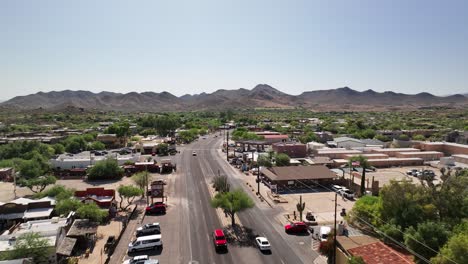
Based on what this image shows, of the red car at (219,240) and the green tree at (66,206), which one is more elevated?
the green tree at (66,206)

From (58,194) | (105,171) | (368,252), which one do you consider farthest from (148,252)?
(105,171)

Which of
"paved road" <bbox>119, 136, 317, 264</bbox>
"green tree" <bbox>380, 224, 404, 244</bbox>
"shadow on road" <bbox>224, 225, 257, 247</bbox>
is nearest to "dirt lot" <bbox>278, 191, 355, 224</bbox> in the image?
"paved road" <bbox>119, 136, 317, 264</bbox>

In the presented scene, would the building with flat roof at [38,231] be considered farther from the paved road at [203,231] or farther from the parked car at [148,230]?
the paved road at [203,231]

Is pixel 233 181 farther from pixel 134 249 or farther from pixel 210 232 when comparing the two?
pixel 134 249

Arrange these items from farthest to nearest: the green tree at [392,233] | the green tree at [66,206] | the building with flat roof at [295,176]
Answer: the building with flat roof at [295,176], the green tree at [66,206], the green tree at [392,233]

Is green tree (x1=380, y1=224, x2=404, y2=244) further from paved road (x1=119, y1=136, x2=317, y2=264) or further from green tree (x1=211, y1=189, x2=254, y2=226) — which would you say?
green tree (x1=211, y1=189, x2=254, y2=226)

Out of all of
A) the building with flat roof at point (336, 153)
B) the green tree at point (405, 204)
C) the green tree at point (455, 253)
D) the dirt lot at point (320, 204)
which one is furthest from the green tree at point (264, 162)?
the green tree at point (455, 253)

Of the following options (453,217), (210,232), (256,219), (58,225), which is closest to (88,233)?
(58,225)
